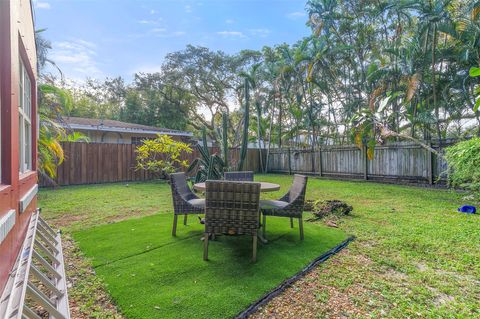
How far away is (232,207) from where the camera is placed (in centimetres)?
298

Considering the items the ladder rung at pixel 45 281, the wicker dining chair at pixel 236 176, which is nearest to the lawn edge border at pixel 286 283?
the ladder rung at pixel 45 281

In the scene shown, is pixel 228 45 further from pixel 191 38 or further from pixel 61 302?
pixel 61 302

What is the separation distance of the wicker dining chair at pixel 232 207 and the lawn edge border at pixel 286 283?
0.63 meters

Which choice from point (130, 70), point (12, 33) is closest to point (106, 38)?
point (130, 70)

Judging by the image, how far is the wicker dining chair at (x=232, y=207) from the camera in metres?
2.94

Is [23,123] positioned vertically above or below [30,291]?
above

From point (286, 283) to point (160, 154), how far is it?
10.2 meters

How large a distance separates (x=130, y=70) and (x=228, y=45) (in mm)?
7600

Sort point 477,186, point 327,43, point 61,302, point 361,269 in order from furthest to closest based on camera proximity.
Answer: point 327,43 < point 477,186 < point 361,269 < point 61,302

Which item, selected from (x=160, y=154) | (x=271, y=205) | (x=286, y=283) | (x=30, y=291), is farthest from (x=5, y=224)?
(x=160, y=154)

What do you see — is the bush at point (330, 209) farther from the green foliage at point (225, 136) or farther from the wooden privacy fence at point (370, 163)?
the wooden privacy fence at point (370, 163)

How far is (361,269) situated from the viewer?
9.60 feet

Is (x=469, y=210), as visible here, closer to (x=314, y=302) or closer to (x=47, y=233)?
(x=314, y=302)

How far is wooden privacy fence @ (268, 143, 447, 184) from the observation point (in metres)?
9.20
